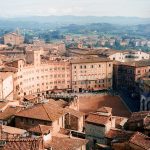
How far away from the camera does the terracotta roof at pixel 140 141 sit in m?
41.7

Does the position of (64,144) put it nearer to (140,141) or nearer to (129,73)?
(140,141)

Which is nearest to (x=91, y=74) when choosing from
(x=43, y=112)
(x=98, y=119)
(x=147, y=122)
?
(x=43, y=112)

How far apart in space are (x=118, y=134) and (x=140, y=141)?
543 centimetres

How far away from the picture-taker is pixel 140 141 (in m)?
42.4

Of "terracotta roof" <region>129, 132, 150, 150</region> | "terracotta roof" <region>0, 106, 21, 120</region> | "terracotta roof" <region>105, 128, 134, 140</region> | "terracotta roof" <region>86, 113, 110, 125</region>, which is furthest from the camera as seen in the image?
"terracotta roof" <region>0, 106, 21, 120</region>

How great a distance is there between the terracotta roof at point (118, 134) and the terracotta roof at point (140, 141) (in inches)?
54.2

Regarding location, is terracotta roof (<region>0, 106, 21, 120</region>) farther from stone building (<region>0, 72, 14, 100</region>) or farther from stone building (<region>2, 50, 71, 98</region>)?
stone building (<region>2, 50, 71, 98</region>)

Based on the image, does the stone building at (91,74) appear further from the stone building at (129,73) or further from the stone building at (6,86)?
the stone building at (6,86)

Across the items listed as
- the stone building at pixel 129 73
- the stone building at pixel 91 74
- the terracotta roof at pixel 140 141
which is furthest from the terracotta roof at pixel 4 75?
the terracotta roof at pixel 140 141

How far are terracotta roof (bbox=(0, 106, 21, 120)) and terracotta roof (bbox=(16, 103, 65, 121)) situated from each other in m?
2.10

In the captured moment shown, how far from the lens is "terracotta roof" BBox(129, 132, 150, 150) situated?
137ft

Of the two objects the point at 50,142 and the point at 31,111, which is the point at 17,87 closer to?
the point at 31,111

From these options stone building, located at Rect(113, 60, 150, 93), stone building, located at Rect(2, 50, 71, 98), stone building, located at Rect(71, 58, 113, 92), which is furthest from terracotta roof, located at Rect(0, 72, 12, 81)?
stone building, located at Rect(113, 60, 150, 93)

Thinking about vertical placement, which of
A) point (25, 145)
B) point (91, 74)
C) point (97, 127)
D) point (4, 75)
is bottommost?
point (91, 74)
